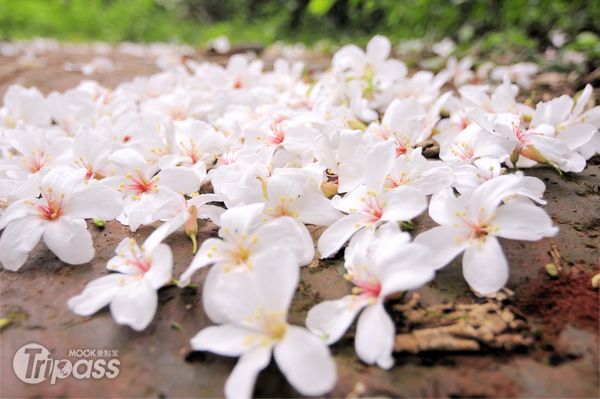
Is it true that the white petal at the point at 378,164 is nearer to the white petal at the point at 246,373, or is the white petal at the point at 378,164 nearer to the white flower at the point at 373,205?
the white flower at the point at 373,205

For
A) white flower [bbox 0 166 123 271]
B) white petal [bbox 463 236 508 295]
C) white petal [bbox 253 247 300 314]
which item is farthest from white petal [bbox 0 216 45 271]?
white petal [bbox 463 236 508 295]

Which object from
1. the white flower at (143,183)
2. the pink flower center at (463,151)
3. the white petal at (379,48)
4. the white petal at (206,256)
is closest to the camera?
the white petal at (206,256)

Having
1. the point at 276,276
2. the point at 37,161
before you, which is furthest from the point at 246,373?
the point at 37,161

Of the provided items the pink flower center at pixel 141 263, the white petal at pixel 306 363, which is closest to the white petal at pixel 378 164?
the white petal at pixel 306 363

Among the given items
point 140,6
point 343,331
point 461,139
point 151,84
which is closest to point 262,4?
point 140,6

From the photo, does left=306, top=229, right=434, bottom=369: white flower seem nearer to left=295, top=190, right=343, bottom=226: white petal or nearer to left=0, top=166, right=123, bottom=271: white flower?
left=295, top=190, right=343, bottom=226: white petal

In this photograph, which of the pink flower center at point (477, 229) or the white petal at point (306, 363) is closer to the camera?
the white petal at point (306, 363)
